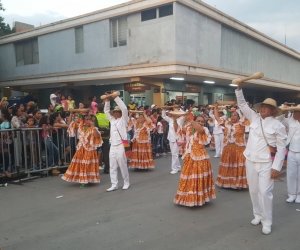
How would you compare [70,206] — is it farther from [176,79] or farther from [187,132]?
[176,79]

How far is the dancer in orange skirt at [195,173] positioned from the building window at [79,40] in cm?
1478

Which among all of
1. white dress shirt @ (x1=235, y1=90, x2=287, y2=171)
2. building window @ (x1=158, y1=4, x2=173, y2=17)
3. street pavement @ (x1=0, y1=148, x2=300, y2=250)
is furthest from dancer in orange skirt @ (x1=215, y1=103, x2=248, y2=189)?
building window @ (x1=158, y1=4, x2=173, y2=17)

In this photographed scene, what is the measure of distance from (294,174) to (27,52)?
20962 millimetres

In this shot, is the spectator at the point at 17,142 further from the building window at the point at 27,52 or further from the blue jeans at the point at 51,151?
the building window at the point at 27,52

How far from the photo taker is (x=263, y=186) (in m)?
4.47

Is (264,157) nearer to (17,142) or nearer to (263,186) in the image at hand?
(263,186)

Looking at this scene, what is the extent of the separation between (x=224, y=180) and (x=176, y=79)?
37.2ft

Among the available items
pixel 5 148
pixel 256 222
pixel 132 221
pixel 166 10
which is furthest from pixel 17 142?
pixel 166 10

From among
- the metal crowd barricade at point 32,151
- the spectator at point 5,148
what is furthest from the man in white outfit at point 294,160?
the spectator at point 5,148

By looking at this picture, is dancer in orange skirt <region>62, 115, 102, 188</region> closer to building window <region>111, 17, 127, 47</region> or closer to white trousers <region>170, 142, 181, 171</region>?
white trousers <region>170, 142, 181, 171</region>

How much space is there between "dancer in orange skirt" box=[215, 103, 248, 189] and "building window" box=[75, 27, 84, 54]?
14.0 meters

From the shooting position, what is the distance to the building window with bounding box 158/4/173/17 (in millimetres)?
15430

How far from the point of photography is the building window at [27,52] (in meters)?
21.8

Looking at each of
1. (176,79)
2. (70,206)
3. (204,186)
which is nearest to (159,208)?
(204,186)
